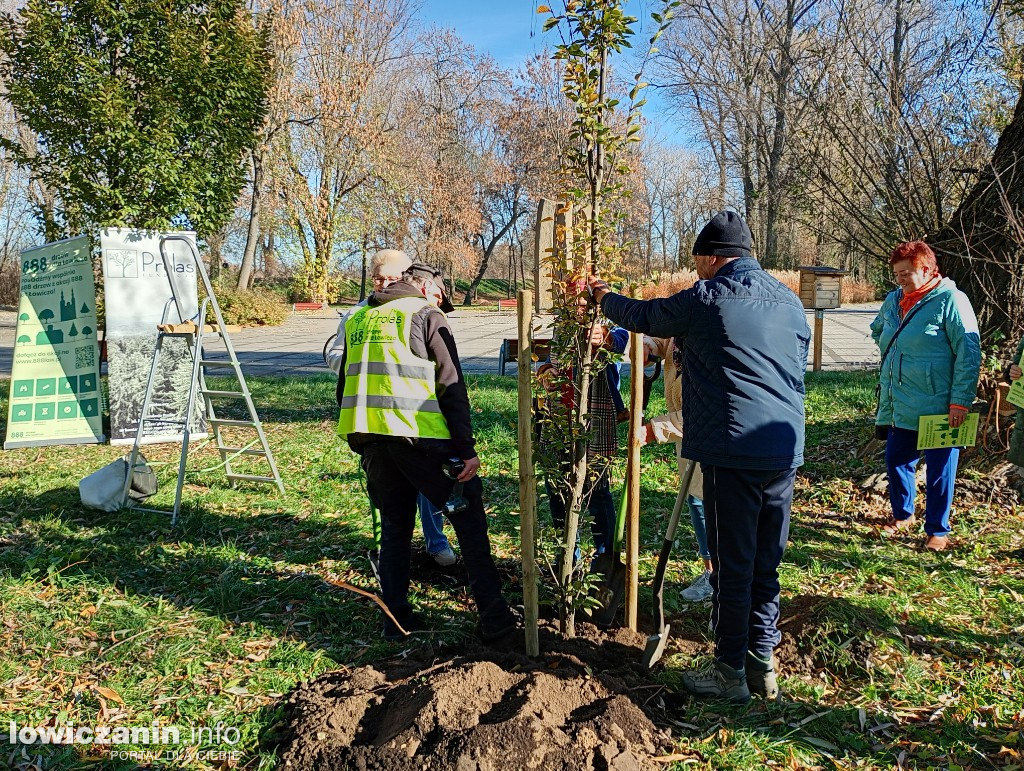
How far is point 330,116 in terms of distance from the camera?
2919cm

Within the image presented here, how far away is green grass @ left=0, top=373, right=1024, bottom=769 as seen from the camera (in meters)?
2.82

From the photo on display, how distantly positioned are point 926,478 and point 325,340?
57.0ft

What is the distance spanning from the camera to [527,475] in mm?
3012

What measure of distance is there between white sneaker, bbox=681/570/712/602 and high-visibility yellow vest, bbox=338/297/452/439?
1.77 meters

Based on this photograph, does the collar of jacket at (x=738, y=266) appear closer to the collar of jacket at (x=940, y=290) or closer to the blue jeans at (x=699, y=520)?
the blue jeans at (x=699, y=520)

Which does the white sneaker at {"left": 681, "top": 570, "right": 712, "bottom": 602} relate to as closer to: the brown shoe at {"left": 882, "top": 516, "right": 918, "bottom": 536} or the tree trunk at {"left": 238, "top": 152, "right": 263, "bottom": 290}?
the brown shoe at {"left": 882, "top": 516, "right": 918, "bottom": 536}

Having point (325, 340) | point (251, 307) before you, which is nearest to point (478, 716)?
point (325, 340)

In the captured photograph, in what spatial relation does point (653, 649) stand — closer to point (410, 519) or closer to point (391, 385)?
point (410, 519)

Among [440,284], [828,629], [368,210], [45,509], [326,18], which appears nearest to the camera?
[828,629]

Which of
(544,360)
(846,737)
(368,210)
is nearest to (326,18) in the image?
(368,210)

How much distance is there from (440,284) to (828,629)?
2703 millimetres

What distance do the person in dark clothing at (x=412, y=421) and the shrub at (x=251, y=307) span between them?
2117 centimetres

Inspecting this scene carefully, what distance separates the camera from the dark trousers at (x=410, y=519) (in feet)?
10.9

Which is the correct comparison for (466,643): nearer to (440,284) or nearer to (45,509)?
(440,284)
